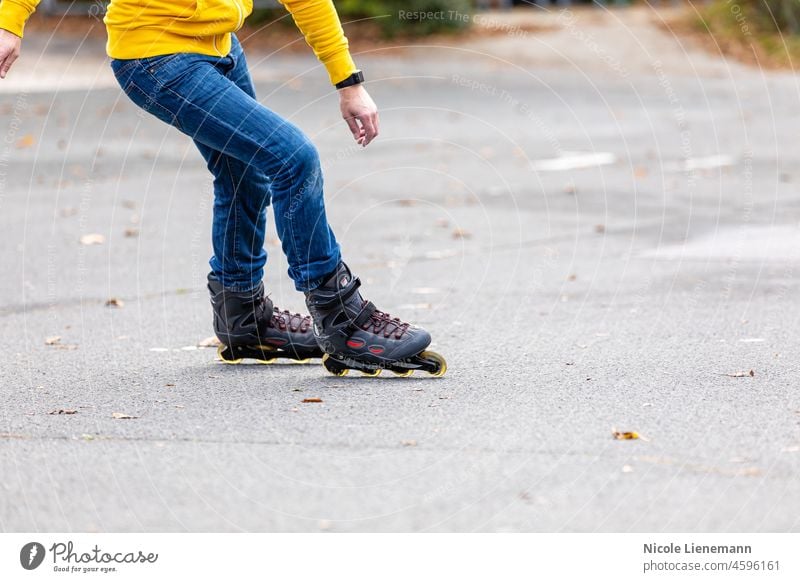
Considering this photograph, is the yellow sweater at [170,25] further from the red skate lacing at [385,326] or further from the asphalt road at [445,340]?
the asphalt road at [445,340]

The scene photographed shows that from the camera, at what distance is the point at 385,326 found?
4.66m

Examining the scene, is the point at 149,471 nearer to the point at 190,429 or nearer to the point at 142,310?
the point at 190,429

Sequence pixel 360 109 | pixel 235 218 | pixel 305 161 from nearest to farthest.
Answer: pixel 305 161 → pixel 360 109 → pixel 235 218

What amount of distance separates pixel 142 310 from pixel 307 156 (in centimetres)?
227

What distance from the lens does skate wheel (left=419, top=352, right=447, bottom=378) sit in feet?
15.5

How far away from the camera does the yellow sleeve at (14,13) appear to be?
4.18 metres

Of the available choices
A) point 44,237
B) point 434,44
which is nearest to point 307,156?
point 44,237

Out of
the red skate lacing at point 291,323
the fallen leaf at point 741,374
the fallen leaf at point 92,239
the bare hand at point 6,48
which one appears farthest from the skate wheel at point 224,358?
the fallen leaf at point 92,239

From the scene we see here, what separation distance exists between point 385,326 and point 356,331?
110mm

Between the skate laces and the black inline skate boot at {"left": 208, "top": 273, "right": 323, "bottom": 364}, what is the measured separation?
0.43 meters

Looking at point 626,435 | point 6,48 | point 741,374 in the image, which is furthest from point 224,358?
point 741,374

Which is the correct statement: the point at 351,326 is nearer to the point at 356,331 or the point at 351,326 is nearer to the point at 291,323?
the point at 356,331

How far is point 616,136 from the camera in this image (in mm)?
13727

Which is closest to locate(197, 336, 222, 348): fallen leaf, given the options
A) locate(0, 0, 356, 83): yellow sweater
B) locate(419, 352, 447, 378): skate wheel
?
locate(419, 352, 447, 378): skate wheel
